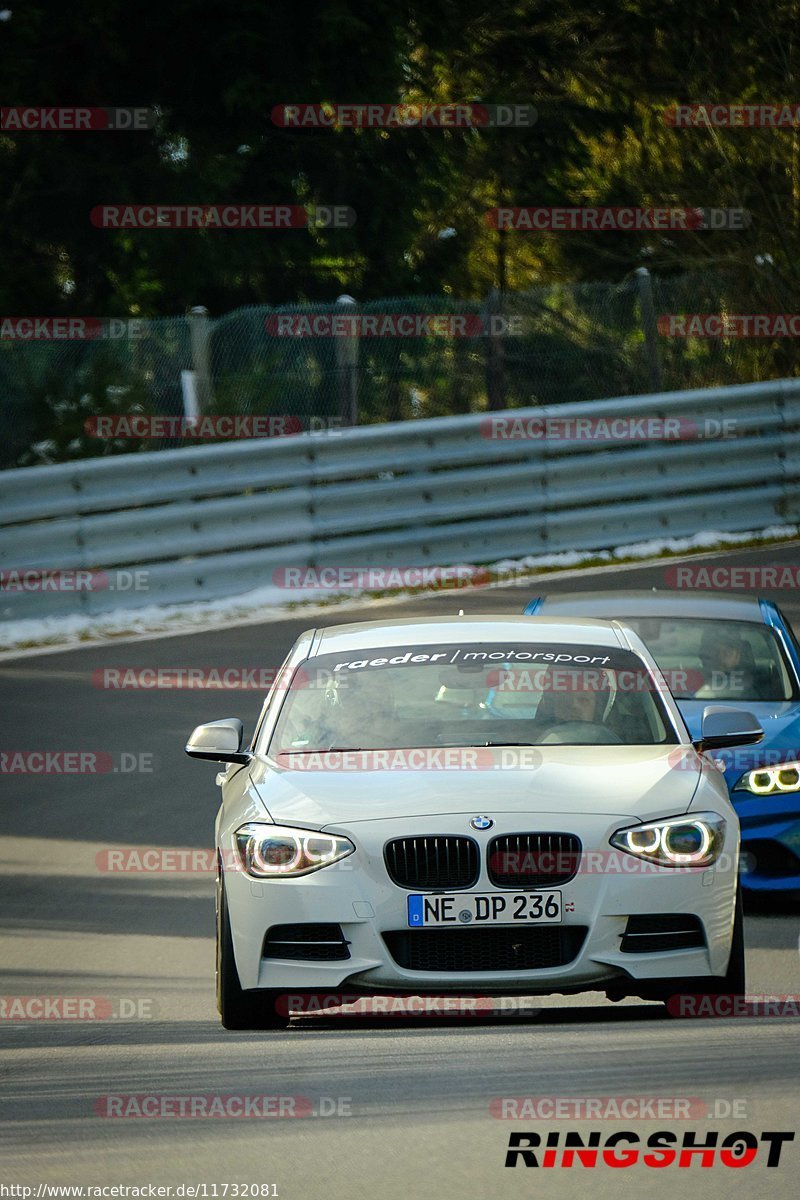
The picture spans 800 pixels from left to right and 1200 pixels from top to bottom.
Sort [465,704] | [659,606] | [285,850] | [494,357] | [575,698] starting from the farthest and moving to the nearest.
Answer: [494,357] → [659,606] → [465,704] → [575,698] → [285,850]

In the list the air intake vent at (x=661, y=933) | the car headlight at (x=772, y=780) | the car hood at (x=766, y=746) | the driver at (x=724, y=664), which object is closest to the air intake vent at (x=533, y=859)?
the air intake vent at (x=661, y=933)

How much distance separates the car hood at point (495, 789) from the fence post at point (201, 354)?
11.3 metres

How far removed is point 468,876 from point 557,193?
22.5 meters

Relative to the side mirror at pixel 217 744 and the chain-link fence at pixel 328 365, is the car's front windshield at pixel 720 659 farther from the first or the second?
the chain-link fence at pixel 328 365

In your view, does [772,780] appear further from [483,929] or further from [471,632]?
[483,929]

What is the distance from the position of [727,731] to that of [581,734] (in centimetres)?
55

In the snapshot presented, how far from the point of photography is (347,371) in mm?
19406

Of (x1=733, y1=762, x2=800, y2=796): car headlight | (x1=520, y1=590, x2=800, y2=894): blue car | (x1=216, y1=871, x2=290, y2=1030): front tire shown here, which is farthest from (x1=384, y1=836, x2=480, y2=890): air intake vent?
(x1=733, y1=762, x2=800, y2=796): car headlight

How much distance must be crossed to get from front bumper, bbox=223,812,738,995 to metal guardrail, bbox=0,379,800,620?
951 cm

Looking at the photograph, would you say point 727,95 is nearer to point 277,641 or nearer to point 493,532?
point 493,532

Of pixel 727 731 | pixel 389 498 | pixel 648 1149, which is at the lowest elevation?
pixel 648 1149

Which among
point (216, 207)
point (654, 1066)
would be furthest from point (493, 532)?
point (654, 1066)

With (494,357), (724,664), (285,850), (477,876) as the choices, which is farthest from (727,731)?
(494,357)

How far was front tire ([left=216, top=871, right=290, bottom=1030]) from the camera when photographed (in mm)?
7535
